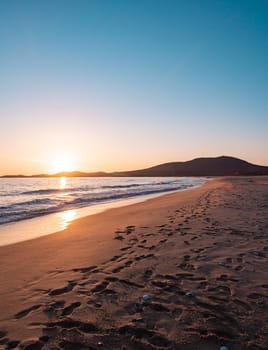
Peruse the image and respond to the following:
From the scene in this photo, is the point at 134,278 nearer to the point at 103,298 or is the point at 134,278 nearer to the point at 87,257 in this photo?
the point at 103,298

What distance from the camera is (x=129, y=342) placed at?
3.00m

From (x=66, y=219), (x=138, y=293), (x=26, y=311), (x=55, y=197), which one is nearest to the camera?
(x=26, y=311)

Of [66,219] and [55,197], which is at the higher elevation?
[55,197]

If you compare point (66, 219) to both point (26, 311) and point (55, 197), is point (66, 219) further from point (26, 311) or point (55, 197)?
point (55, 197)

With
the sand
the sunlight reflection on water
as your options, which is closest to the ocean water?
the sunlight reflection on water

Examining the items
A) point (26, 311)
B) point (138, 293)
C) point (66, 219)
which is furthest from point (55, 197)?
point (138, 293)

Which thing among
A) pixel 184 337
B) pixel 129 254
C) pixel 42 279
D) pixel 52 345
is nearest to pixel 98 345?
pixel 52 345

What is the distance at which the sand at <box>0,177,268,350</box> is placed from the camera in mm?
3090

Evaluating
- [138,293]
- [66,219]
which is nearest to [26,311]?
[138,293]

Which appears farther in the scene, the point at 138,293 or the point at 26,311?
the point at 138,293

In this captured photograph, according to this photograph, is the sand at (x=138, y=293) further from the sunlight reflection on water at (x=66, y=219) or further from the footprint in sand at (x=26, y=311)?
the sunlight reflection on water at (x=66, y=219)

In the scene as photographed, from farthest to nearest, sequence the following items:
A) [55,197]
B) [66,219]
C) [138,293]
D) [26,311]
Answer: [55,197], [66,219], [138,293], [26,311]

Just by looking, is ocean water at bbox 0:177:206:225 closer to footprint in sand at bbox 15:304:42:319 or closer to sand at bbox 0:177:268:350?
sand at bbox 0:177:268:350

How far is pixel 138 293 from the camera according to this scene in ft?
13.7
